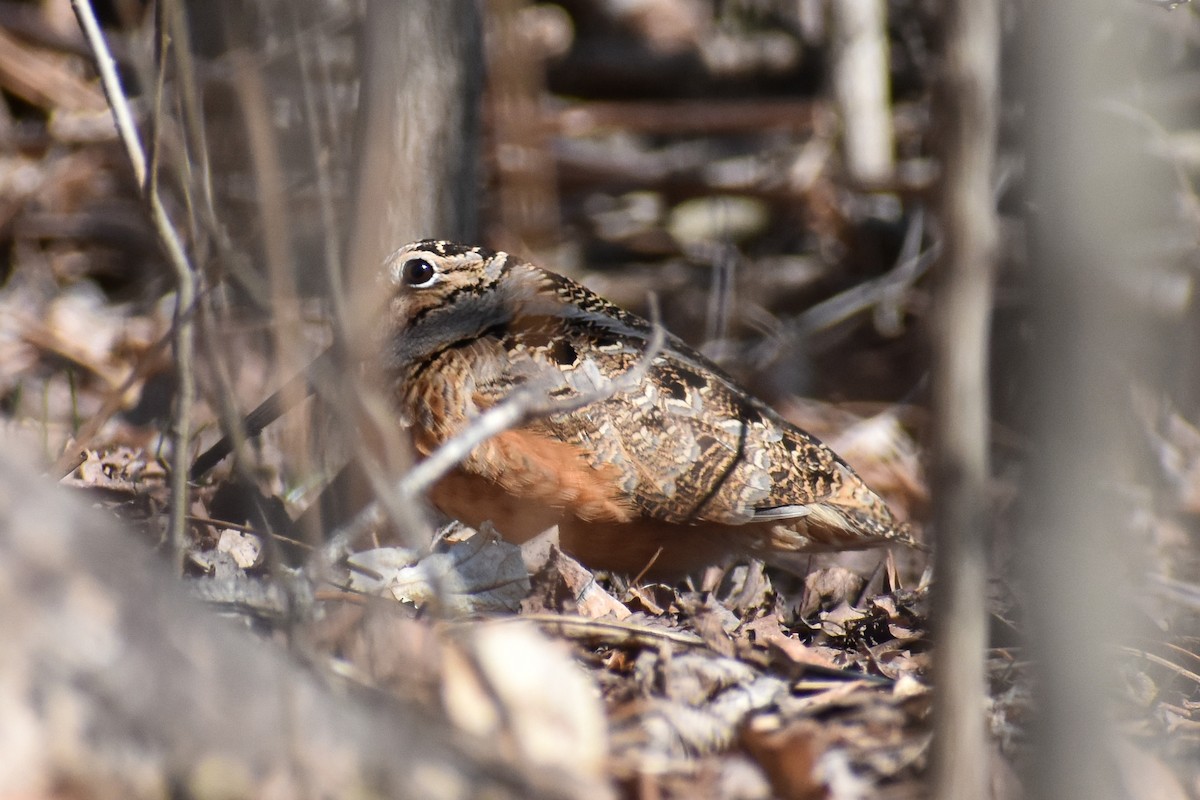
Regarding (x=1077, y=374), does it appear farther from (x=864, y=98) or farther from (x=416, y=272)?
(x=864, y=98)

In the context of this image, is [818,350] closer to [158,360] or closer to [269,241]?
[158,360]

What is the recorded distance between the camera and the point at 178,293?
3.09 meters

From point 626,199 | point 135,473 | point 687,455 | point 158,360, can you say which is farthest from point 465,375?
point 626,199

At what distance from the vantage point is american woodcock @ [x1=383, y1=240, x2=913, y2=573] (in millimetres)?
3996

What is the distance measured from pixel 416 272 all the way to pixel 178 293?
135cm

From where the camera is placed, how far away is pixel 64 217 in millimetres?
7395

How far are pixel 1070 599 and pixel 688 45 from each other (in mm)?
6813

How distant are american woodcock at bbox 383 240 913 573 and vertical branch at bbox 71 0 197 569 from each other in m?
1.04

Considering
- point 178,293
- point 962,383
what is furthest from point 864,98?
point 962,383

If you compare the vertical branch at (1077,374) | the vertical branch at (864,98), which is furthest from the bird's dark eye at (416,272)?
the vertical branch at (864,98)

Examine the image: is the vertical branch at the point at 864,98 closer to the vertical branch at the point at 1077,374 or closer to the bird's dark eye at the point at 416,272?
the bird's dark eye at the point at 416,272

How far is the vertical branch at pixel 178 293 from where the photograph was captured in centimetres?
295

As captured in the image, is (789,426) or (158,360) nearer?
(789,426)

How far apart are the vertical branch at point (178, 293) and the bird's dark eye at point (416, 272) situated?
1134mm
